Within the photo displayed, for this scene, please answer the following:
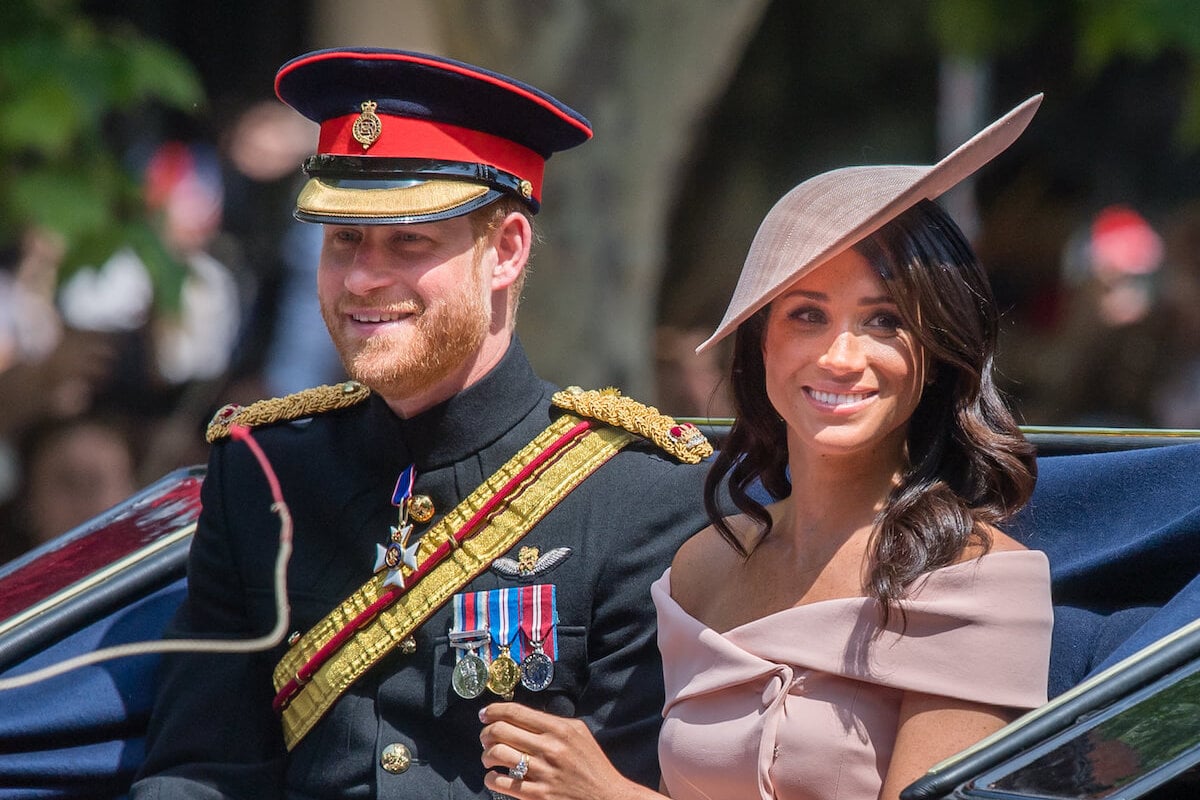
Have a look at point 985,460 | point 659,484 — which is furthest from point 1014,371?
point 985,460

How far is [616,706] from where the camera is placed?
273cm

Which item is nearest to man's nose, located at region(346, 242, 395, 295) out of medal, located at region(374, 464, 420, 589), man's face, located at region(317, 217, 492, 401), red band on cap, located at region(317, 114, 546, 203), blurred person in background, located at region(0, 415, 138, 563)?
man's face, located at region(317, 217, 492, 401)

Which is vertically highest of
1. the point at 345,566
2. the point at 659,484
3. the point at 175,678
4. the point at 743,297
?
the point at 743,297

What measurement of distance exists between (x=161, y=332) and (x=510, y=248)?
4542 millimetres

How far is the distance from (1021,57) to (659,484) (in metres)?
5.78

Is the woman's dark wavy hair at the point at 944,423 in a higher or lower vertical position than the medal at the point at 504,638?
higher

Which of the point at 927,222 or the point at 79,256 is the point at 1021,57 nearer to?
the point at 79,256

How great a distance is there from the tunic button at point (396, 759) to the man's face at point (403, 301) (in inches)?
22.7

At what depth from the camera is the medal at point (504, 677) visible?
8.86 feet

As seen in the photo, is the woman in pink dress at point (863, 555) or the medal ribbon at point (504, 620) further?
the medal ribbon at point (504, 620)

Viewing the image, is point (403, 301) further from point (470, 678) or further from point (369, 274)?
point (470, 678)

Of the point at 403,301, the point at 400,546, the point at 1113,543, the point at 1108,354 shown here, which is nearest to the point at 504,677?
the point at 400,546

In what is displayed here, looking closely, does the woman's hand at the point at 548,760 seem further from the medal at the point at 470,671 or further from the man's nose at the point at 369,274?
the man's nose at the point at 369,274

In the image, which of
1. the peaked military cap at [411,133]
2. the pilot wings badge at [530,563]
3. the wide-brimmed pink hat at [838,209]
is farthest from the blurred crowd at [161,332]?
the wide-brimmed pink hat at [838,209]
